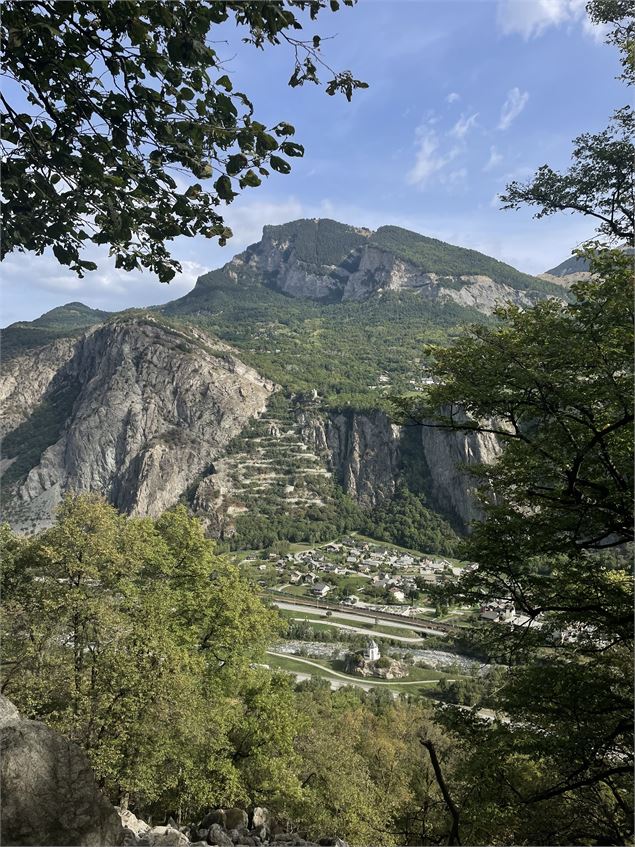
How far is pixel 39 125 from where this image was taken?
329 cm

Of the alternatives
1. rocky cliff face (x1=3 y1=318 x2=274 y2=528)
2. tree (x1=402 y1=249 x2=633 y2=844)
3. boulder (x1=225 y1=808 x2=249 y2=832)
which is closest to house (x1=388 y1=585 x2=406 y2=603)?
boulder (x1=225 y1=808 x2=249 y2=832)

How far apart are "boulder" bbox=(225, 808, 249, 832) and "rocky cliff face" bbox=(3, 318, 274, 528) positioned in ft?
413

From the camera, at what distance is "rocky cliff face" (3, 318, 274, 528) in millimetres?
136625

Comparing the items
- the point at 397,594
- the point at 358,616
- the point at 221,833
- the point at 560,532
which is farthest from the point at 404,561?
the point at 560,532

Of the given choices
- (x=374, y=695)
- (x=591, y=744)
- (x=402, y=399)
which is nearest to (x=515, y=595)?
(x=591, y=744)

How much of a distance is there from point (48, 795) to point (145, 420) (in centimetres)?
15557

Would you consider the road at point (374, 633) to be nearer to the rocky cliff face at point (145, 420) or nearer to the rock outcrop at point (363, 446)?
the rock outcrop at point (363, 446)

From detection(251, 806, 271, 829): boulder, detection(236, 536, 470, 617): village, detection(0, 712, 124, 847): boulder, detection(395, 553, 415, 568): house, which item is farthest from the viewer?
detection(395, 553, 415, 568): house

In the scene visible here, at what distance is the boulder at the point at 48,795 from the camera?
4.31 metres

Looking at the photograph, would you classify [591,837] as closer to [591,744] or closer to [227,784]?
[591,744]

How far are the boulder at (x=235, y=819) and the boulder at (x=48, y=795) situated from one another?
802 cm

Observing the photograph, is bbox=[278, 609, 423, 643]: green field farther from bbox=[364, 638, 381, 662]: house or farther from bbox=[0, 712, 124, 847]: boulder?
bbox=[0, 712, 124, 847]: boulder

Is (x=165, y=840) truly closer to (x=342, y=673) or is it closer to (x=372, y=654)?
(x=342, y=673)

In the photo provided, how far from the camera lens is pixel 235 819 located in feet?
37.6
